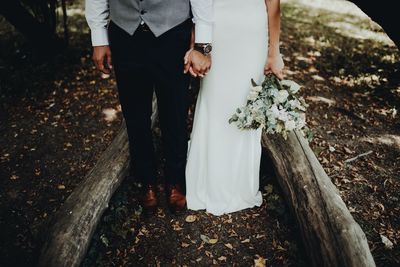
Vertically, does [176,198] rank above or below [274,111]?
below

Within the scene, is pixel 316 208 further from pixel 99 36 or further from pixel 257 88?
pixel 99 36

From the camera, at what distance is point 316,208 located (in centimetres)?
246

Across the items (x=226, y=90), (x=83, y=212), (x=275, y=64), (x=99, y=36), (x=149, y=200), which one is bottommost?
(x=149, y=200)

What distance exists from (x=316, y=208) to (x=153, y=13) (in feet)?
5.63

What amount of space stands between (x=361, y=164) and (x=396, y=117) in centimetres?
114

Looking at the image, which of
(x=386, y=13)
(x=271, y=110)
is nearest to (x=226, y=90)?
(x=271, y=110)

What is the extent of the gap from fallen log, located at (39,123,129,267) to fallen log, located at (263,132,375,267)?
1364mm

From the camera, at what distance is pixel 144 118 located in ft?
8.82

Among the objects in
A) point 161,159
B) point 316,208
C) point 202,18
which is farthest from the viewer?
point 161,159

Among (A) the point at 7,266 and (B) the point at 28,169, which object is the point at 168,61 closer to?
(A) the point at 7,266

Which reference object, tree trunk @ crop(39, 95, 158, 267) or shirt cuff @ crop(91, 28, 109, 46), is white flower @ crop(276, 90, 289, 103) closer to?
shirt cuff @ crop(91, 28, 109, 46)

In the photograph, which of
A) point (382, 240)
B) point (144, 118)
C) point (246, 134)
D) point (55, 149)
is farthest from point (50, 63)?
point (382, 240)

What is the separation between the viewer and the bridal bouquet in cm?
260

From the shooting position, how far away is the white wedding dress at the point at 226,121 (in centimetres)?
256
